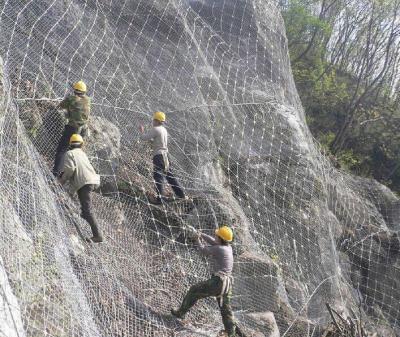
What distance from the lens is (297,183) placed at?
676cm

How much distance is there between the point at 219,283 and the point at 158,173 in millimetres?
1669

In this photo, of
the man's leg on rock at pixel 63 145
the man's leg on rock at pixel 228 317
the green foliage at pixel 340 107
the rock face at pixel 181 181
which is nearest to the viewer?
the rock face at pixel 181 181

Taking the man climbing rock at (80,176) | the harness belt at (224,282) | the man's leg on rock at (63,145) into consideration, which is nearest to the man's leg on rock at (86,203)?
the man climbing rock at (80,176)

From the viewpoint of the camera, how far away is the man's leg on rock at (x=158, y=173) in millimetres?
5223

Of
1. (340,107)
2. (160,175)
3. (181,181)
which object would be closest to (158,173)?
(160,175)

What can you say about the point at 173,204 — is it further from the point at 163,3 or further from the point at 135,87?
the point at 163,3

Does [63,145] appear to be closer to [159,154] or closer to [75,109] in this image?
[75,109]

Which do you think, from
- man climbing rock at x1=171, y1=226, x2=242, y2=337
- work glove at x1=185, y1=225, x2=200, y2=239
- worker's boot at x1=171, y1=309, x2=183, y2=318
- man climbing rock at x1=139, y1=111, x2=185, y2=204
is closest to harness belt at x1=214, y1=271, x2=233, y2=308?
man climbing rock at x1=171, y1=226, x2=242, y2=337

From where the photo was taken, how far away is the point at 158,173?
5.23 metres

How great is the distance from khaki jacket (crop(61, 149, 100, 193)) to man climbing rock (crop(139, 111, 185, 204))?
4.11ft

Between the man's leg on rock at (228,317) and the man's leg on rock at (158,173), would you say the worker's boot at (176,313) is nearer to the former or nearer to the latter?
the man's leg on rock at (228,317)

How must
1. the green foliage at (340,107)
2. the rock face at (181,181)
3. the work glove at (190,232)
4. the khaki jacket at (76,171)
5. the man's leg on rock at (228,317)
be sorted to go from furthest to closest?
1. the green foliage at (340,107)
2. the work glove at (190,232)
3. the man's leg on rock at (228,317)
4. the khaki jacket at (76,171)
5. the rock face at (181,181)

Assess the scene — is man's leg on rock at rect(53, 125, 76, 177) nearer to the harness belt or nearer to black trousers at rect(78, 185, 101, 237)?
black trousers at rect(78, 185, 101, 237)

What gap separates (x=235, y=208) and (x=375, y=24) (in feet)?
37.8
